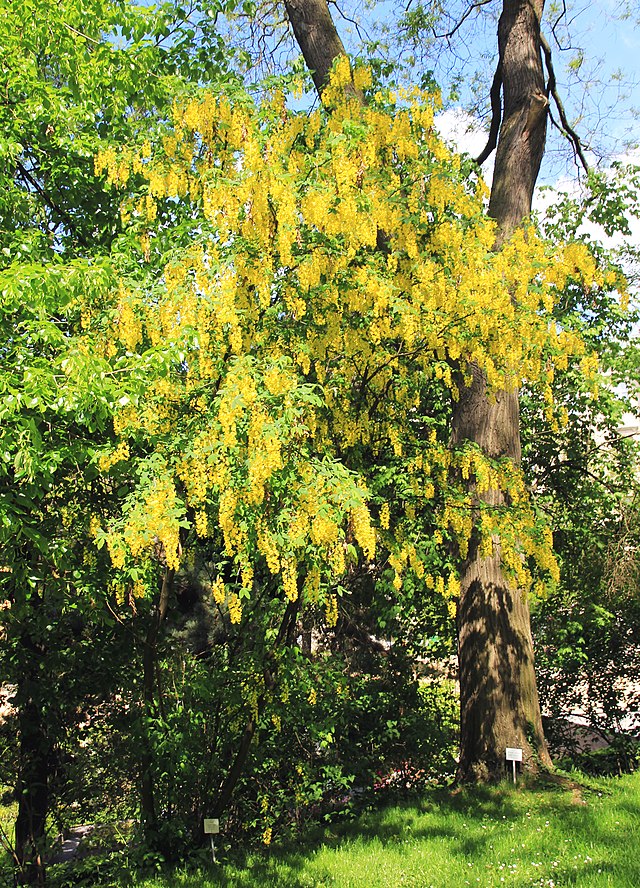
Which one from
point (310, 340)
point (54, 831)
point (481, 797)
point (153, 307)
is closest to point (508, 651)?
point (481, 797)

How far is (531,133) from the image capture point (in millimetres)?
7383

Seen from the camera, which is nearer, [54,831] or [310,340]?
[310,340]

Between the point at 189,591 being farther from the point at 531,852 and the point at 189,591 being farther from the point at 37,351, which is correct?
the point at 531,852

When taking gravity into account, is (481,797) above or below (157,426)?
below

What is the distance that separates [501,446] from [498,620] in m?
1.50

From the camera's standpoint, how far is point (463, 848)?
14.8 ft

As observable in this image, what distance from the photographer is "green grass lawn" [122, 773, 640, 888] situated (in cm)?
397

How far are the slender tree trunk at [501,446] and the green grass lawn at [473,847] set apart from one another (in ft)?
1.56

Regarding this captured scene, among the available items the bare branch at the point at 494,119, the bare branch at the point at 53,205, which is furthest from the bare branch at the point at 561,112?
the bare branch at the point at 53,205

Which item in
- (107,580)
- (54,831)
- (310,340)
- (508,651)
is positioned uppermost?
(310,340)

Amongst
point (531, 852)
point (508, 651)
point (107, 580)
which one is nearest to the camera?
point (531, 852)

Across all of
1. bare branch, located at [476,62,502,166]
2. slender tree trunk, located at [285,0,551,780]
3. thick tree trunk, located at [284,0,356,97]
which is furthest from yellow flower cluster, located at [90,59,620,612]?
bare branch, located at [476,62,502,166]

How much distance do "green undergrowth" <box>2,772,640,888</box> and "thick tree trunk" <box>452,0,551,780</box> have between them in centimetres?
36

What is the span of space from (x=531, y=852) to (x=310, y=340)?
3305 millimetres
